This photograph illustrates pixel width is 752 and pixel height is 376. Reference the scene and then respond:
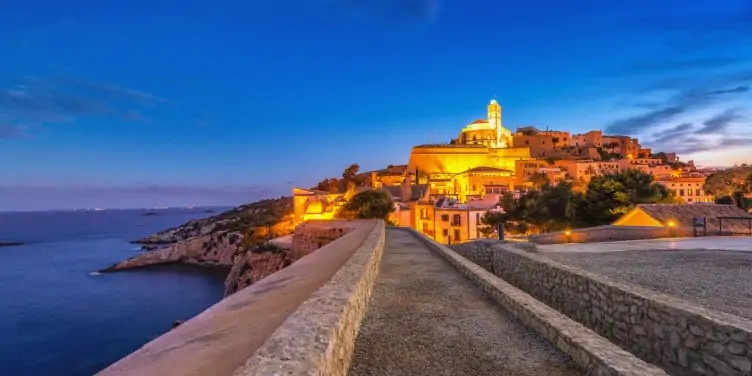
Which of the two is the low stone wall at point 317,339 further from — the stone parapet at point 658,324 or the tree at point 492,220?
the tree at point 492,220

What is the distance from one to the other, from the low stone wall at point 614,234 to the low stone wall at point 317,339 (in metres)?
15.2

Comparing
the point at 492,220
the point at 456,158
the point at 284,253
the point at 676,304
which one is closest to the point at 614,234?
the point at 676,304

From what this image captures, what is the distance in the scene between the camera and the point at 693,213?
19312 mm

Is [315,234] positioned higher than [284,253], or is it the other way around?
[315,234]

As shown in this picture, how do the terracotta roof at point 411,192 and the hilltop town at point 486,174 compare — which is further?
the terracotta roof at point 411,192

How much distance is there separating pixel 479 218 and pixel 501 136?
53.0m

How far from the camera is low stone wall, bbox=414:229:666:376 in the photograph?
11.1ft

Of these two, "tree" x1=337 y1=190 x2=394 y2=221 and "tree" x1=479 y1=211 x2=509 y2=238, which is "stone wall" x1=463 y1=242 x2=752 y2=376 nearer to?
"tree" x1=479 y1=211 x2=509 y2=238

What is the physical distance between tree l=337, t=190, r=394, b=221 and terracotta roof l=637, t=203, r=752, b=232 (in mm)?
19823

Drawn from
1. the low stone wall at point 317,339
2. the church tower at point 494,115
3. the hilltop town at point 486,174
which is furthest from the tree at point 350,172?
the low stone wall at point 317,339

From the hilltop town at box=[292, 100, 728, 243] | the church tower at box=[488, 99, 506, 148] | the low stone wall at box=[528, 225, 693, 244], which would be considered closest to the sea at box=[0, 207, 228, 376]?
the hilltop town at box=[292, 100, 728, 243]

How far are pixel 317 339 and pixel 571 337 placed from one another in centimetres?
279

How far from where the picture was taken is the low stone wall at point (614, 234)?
690 inches

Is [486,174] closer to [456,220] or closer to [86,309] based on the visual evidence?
[456,220]
